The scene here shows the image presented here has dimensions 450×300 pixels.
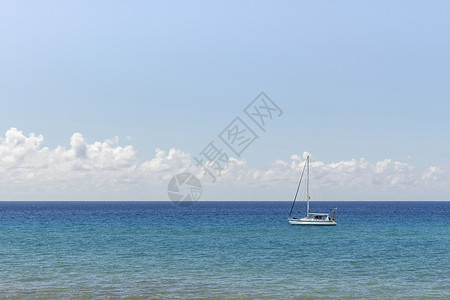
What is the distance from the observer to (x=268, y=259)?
5006 centimetres

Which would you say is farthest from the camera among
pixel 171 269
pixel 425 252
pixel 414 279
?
pixel 425 252

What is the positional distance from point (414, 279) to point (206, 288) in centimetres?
1880

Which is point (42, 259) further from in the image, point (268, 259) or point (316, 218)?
point (316, 218)

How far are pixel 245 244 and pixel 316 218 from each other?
42015 millimetres

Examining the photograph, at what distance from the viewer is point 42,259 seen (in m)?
49.7

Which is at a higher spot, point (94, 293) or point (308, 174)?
point (308, 174)

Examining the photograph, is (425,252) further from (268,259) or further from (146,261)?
(146,261)

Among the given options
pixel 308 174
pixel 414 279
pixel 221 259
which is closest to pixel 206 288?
pixel 221 259

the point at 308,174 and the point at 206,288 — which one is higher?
the point at 308,174

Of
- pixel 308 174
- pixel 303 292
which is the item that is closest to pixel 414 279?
pixel 303 292

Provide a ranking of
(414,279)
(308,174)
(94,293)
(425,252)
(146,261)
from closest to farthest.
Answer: (94,293) < (414,279) < (146,261) < (425,252) < (308,174)

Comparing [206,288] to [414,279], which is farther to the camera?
[414,279]

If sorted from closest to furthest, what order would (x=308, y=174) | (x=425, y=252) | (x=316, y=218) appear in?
(x=425, y=252)
(x=316, y=218)
(x=308, y=174)

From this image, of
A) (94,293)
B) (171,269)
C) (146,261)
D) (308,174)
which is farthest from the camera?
(308,174)
